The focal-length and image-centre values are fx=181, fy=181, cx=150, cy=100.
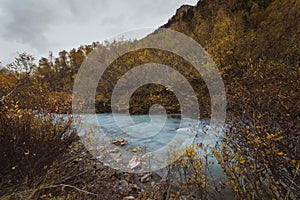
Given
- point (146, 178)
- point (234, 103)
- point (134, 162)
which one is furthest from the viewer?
point (134, 162)

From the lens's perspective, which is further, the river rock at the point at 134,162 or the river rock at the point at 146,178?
the river rock at the point at 134,162

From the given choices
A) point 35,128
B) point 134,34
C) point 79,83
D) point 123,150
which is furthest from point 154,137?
point 134,34

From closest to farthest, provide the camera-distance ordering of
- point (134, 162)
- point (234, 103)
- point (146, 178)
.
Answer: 1. point (234, 103)
2. point (146, 178)
3. point (134, 162)

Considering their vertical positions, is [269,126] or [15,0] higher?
[15,0]

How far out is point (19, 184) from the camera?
1.99 meters

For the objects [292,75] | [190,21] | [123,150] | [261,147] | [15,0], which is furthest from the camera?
[190,21]

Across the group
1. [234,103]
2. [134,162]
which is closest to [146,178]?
[134,162]

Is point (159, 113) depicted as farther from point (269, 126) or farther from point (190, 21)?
point (269, 126)

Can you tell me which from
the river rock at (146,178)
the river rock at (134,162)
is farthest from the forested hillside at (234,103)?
the river rock at (134,162)

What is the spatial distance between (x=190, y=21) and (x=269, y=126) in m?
9.96

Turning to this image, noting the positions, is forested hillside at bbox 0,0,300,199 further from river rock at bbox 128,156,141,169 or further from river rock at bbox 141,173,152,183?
river rock at bbox 128,156,141,169

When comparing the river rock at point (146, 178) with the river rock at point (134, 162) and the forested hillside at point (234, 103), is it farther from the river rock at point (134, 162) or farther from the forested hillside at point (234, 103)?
the forested hillside at point (234, 103)

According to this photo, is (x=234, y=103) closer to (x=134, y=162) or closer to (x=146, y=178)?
(x=146, y=178)

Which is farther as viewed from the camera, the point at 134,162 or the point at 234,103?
the point at 134,162
